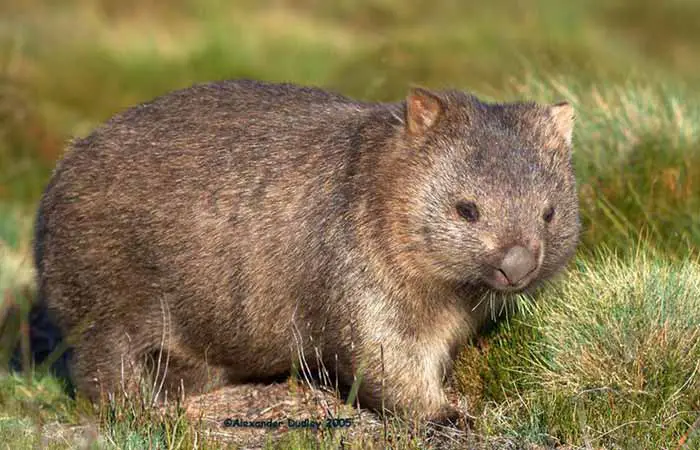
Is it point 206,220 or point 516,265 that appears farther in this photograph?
point 206,220

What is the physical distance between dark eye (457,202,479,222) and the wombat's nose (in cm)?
27

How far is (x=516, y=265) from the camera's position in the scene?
19.4 feet

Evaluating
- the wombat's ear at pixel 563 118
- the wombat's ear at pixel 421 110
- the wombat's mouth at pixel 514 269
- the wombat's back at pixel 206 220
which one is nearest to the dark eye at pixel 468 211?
the wombat's mouth at pixel 514 269

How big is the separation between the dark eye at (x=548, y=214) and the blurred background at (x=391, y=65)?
5.52ft

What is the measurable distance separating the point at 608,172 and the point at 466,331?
238cm

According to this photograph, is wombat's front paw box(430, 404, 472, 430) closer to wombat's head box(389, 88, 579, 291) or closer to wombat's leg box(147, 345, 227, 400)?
wombat's head box(389, 88, 579, 291)

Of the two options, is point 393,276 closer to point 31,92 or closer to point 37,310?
point 37,310

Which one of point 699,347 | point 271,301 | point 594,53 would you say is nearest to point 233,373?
point 271,301

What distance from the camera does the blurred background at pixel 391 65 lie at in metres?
8.89

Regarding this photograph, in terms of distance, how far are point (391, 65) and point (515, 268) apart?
9.72 m

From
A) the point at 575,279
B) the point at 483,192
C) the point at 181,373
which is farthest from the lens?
the point at 181,373

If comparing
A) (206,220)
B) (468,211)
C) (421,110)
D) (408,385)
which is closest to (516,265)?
(468,211)

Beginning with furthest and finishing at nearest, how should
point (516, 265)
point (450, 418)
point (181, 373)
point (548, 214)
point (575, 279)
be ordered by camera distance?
point (181, 373)
point (575, 279)
point (450, 418)
point (548, 214)
point (516, 265)

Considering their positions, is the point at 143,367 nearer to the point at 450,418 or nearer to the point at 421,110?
the point at 450,418
